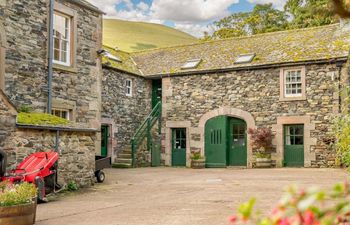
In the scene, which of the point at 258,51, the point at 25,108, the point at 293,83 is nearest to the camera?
the point at 25,108

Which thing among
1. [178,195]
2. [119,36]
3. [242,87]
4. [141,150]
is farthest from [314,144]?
[119,36]

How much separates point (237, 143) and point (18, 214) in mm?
14885

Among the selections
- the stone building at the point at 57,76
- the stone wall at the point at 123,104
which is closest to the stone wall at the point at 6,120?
the stone building at the point at 57,76

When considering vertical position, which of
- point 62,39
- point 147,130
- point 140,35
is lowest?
point 147,130

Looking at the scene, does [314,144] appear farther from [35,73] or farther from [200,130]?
[35,73]

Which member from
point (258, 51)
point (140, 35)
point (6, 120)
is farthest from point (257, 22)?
point (140, 35)

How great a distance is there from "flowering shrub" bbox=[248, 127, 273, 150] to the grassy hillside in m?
49.3

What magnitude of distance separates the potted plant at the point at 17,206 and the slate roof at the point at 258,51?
1436 cm

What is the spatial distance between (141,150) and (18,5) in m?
9.76

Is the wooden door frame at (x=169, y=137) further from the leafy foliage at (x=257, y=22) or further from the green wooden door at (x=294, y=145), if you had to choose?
the leafy foliage at (x=257, y=22)

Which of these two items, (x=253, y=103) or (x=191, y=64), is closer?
(x=253, y=103)

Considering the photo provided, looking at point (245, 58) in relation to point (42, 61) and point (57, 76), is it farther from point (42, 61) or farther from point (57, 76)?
point (42, 61)

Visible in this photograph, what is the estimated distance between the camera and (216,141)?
20.5 m

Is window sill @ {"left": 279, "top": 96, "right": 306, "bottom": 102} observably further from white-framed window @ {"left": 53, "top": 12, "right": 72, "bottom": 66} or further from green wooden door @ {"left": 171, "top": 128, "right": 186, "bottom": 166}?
white-framed window @ {"left": 53, "top": 12, "right": 72, "bottom": 66}
